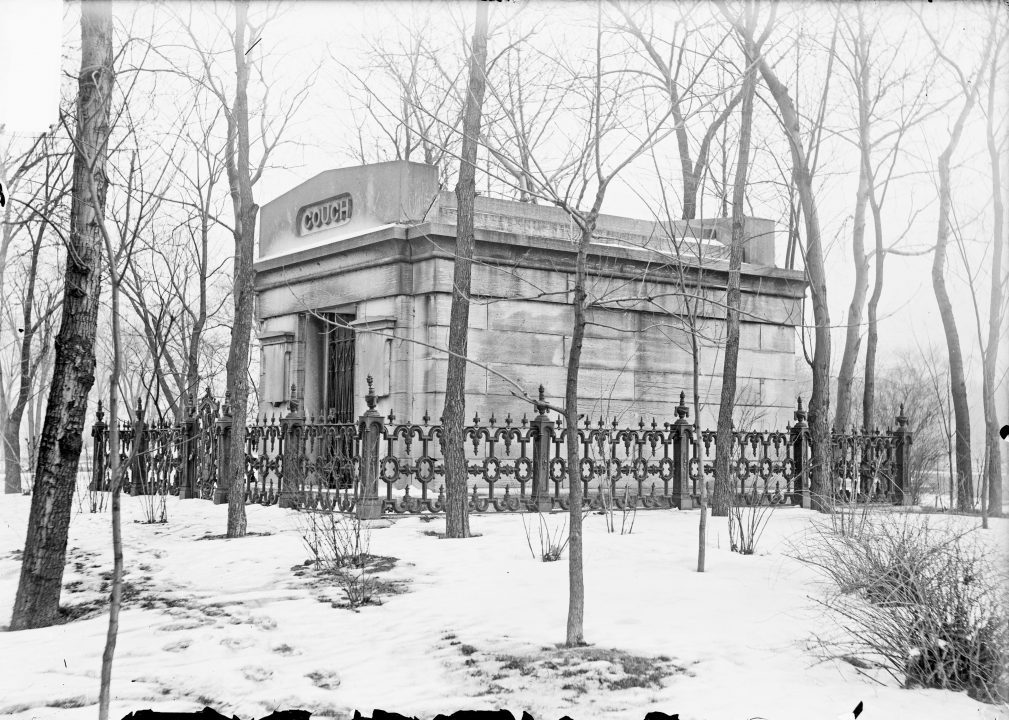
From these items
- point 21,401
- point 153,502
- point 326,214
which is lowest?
point 153,502

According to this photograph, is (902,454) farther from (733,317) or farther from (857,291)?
(857,291)

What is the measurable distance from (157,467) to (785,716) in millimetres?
11257

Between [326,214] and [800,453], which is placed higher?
[326,214]

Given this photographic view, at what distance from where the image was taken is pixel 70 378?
6.82 metres

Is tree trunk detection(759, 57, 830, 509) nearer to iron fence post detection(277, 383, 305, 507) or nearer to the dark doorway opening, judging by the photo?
the dark doorway opening

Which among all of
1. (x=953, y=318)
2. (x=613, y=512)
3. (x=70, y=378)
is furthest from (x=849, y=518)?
(x=953, y=318)

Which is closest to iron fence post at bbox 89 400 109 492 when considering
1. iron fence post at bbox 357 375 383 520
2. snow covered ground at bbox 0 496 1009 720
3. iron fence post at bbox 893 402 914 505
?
snow covered ground at bbox 0 496 1009 720

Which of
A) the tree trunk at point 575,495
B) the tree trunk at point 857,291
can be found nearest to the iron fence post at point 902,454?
the tree trunk at point 857,291

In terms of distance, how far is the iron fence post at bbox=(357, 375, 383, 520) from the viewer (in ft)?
33.8

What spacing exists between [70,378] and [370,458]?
4.02m

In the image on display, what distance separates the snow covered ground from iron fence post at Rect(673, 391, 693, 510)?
311 cm

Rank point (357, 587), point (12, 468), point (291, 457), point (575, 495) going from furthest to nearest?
point (12, 468) → point (291, 457) → point (357, 587) → point (575, 495)

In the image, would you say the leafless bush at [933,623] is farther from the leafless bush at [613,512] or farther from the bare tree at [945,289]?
the bare tree at [945,289]

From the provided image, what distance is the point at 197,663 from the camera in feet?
18.3
